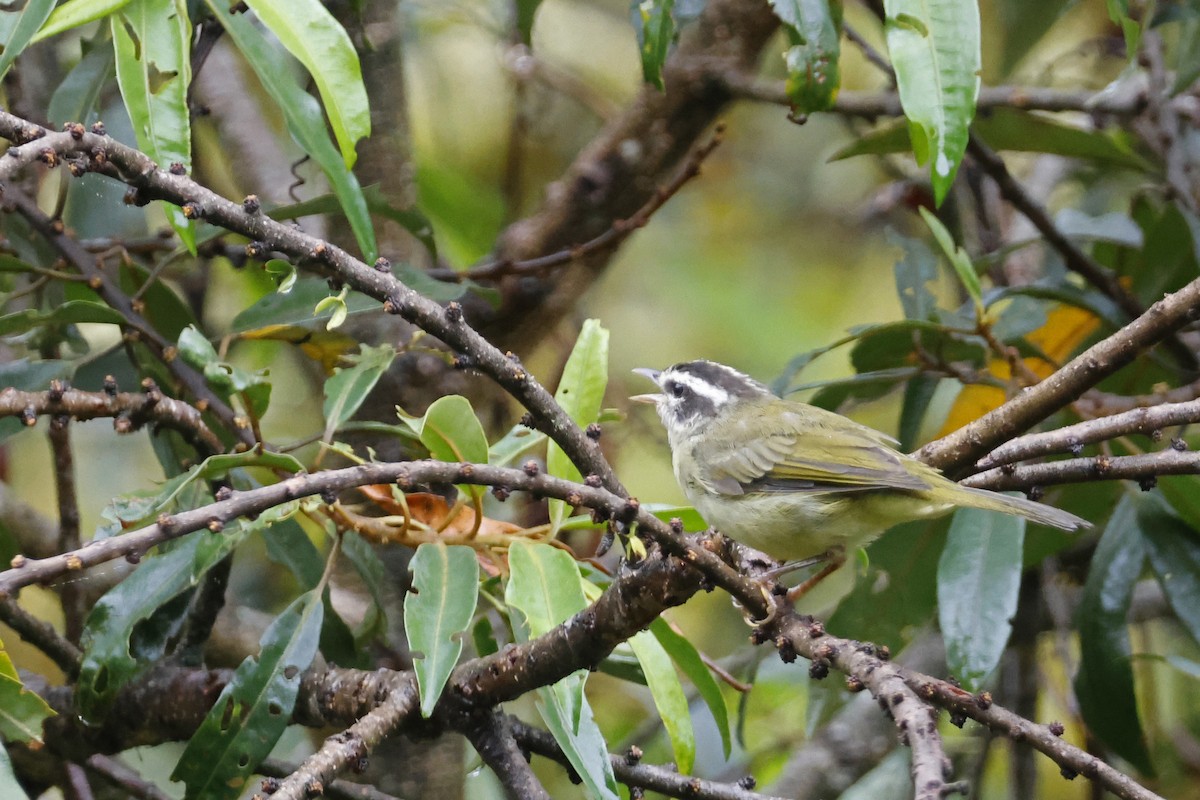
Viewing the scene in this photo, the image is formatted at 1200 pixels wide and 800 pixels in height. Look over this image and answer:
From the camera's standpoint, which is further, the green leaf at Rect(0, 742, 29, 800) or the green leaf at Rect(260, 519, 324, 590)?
the green leaf at Rect(260, 519, 324, 590)

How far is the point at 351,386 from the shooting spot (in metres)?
2.60

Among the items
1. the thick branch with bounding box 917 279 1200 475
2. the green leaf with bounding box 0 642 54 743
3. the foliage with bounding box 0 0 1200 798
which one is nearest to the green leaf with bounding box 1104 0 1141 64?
the foliage with bounding box 0 0 1200 798

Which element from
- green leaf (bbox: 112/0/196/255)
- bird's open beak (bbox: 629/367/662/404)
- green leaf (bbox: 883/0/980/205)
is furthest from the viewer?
bird's open beak (bbox: 629/367/662/404)

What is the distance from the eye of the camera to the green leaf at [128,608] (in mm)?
2359

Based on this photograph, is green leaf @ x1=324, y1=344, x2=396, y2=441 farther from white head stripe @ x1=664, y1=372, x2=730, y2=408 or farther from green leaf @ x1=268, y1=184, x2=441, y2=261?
white head stripe @ x1=664, y1=372, x2=730, y2=408

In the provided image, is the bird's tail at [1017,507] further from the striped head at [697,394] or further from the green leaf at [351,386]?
the green leaf at [351,386]

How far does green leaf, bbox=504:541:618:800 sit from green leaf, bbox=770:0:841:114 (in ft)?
3.77

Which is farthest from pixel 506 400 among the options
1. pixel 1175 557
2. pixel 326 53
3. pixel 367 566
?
pixel 326 53

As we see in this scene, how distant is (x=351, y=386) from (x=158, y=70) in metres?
0.74

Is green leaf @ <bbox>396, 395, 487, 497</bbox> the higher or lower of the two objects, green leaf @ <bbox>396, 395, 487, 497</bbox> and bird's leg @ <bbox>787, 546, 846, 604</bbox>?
the higher

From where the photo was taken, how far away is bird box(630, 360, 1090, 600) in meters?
2.80

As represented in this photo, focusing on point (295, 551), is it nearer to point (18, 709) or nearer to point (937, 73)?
point (18, 709)

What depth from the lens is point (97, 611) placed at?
242 cm

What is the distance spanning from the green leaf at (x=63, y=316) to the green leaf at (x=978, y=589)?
2.01 m
